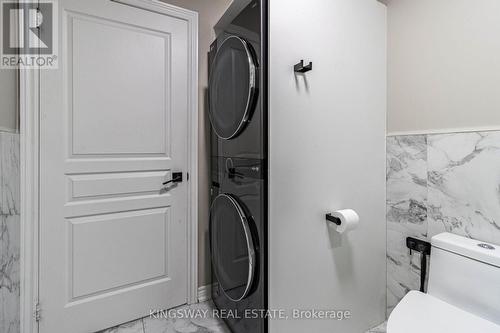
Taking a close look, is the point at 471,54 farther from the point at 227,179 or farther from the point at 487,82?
the point at 227,179

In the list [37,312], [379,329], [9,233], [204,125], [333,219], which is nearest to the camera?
[9,233]

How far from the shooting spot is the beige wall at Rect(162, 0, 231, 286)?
5.83 ft

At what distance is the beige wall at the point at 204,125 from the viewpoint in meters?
1.78

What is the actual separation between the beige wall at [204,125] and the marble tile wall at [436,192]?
126cm

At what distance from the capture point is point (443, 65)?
1.26m

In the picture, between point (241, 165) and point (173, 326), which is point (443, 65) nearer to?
point (241, 165)

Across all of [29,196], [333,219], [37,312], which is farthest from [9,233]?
[333,219]

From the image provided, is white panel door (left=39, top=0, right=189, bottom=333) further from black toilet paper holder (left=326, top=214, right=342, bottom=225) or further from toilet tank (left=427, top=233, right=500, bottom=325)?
toilet tank (left=427, top=233, right=500, bottom=325)

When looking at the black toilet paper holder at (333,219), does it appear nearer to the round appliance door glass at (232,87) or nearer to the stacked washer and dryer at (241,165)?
the stacked washer and dryer at (241,165)

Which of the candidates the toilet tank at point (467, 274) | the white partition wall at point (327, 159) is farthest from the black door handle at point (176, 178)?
the toilet tank at point (467, 274)

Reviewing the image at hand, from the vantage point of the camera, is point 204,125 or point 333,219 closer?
point 333,219

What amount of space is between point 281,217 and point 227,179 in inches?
18.2

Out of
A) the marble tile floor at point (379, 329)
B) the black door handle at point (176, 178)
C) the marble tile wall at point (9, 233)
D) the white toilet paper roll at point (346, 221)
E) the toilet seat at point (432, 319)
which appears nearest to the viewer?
the toilet seat at point (432, 319)

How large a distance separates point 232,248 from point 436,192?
1159 millimetres
